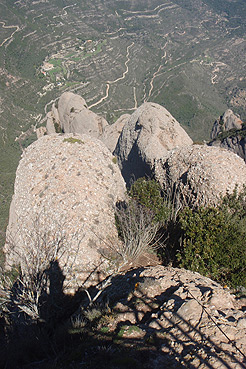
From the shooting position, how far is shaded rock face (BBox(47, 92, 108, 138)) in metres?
35.6

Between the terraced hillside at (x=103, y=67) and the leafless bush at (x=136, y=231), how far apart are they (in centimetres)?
4292

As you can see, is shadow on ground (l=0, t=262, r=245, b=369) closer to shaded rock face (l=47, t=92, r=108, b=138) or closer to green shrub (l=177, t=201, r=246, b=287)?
green shrub (l=177, t=201, r=246, b=287)

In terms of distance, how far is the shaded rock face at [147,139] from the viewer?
19.8 meters

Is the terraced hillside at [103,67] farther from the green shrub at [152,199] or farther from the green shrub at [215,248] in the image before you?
the green shrub at [215,248]

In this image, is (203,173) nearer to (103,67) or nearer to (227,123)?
(227,123)

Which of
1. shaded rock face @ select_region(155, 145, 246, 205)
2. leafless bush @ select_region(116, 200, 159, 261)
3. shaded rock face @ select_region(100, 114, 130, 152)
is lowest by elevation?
shaded rock face @ select_region(100, 114, 130, 152)

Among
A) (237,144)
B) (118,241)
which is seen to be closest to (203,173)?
(118,241)

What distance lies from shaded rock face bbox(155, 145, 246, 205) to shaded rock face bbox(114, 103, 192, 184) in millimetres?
3296

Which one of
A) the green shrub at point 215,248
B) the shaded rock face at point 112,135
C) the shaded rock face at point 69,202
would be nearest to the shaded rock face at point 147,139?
the shaded rock face at point 112,135

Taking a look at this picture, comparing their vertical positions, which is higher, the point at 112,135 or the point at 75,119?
the point at 75,119

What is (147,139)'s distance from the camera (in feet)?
68.8

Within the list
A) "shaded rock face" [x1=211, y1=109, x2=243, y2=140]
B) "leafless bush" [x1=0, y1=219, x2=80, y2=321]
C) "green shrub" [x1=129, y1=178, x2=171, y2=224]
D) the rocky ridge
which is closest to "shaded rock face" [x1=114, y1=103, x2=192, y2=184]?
the rocky ridge

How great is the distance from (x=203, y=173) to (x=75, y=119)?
27039mm

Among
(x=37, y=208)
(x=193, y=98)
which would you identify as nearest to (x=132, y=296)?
(x=37, y=208)
